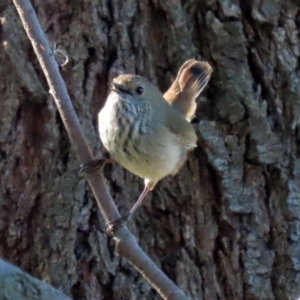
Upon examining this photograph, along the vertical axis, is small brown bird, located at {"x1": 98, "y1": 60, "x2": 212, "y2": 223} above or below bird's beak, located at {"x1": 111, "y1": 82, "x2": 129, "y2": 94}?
below

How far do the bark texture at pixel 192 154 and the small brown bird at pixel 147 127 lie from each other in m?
0.11

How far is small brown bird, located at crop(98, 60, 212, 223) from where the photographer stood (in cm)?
278

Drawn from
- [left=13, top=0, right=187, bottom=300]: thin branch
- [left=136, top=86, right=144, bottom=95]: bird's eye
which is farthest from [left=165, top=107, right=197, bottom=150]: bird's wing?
[left=13, top=0, right=187, bottom=300]: thin branch

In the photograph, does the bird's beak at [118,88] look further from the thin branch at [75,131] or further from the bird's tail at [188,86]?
the thin branch at [75,131]

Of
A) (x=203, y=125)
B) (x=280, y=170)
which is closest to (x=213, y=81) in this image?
(x=203, y=125)

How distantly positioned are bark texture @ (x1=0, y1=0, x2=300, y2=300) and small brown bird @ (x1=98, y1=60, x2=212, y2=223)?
0.11 m

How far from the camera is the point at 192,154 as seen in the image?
310 centimetres

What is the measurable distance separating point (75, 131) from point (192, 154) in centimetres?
106

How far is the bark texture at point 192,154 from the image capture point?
9.99ft

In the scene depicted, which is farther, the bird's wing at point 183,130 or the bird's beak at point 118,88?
the bird's wing at point 183,130

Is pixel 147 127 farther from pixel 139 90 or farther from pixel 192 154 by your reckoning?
pixel 192 154

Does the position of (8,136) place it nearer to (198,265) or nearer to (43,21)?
(43,21)

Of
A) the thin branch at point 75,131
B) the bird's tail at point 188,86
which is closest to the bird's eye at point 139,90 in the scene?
the bird's tail at point 188,86

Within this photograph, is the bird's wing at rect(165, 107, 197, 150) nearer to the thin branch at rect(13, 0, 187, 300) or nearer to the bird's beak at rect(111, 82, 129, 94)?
the bird's beak at rect(111, 82, 129, 94)
